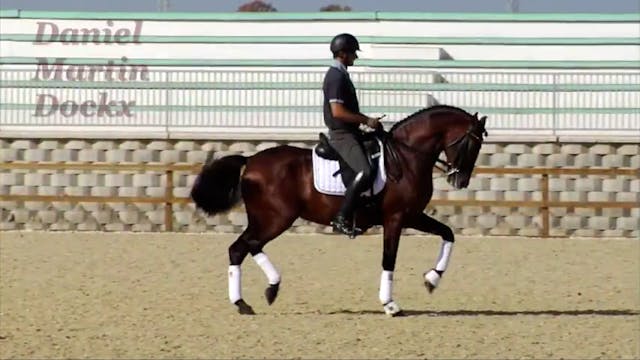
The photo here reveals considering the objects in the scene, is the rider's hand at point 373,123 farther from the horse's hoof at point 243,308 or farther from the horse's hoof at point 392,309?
the horse's hoof at point 243,308

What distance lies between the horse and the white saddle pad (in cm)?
4

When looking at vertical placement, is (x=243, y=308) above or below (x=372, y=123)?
below

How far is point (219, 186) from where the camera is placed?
1329 cm

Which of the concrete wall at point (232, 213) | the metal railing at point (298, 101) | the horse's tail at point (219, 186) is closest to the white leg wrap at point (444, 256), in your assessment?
the horse's tail at point (219, 186)

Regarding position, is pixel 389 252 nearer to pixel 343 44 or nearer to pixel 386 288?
pixel 386 288

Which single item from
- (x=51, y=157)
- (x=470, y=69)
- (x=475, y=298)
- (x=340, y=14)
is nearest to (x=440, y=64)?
(x=470, y=69)

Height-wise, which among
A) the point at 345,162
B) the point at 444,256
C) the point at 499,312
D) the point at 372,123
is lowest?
the point at 499,312

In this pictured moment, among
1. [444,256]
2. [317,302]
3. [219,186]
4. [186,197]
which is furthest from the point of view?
[186,197]

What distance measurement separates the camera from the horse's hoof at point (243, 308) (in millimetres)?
12555

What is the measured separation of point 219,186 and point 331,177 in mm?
1076

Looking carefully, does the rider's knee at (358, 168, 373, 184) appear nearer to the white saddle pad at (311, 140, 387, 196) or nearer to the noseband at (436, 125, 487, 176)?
the white saddle pad at (311, 140, 387, 196)

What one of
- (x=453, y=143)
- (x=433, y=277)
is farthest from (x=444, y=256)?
(x=453, y=143)

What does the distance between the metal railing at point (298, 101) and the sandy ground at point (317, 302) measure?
149 inches

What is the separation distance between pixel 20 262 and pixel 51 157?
622cm
